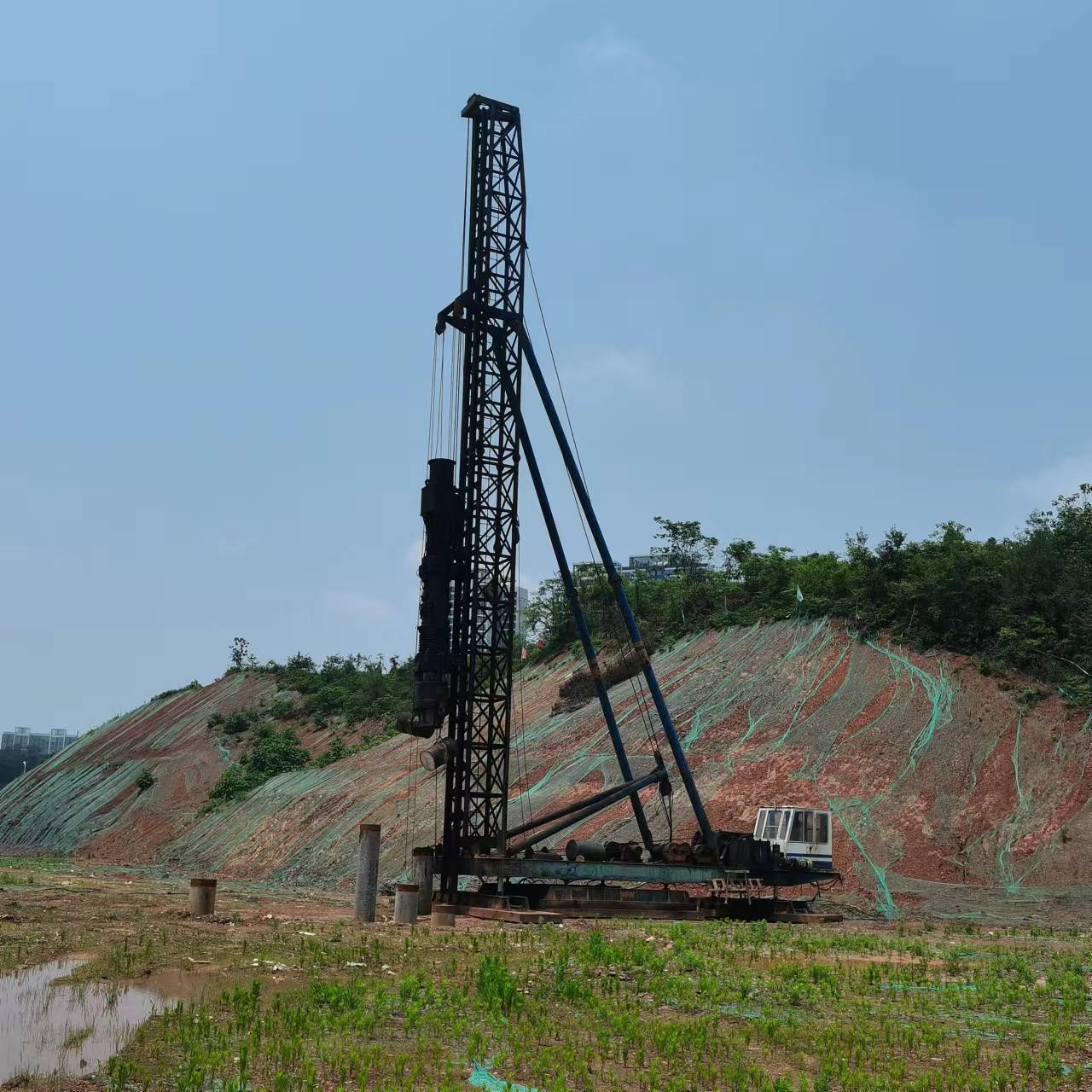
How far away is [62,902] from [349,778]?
26.7m

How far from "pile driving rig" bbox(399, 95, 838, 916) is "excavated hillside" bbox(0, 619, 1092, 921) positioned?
4979 mm

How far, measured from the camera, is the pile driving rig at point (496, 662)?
81.6 ft

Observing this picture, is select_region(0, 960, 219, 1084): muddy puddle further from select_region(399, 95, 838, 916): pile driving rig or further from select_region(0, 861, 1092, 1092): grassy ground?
select_region(399, 95, 838, 916): pile driving rig

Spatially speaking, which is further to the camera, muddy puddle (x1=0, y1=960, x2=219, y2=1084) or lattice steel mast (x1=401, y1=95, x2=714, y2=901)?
lattice steel mast (x1=401, y1=95, x2=714, y2=901)

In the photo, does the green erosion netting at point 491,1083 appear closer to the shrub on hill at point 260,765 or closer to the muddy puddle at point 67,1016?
the muddy puddle at point 67,1016

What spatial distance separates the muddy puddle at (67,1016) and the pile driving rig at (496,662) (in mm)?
12340

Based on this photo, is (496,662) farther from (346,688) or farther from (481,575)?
(346,688)

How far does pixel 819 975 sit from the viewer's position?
14.4 m

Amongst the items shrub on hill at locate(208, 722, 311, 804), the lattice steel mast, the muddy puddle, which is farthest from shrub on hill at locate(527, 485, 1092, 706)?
the muddy puddle

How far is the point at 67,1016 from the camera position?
1072 centimetres

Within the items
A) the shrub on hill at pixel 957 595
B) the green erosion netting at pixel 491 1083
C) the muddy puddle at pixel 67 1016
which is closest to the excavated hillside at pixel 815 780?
the shrub on hill at pixel 957 595

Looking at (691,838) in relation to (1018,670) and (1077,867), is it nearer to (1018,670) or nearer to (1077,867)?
(1077,867)

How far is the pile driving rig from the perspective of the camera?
24.9 meters

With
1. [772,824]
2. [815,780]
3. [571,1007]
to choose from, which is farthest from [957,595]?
[571,1007]
